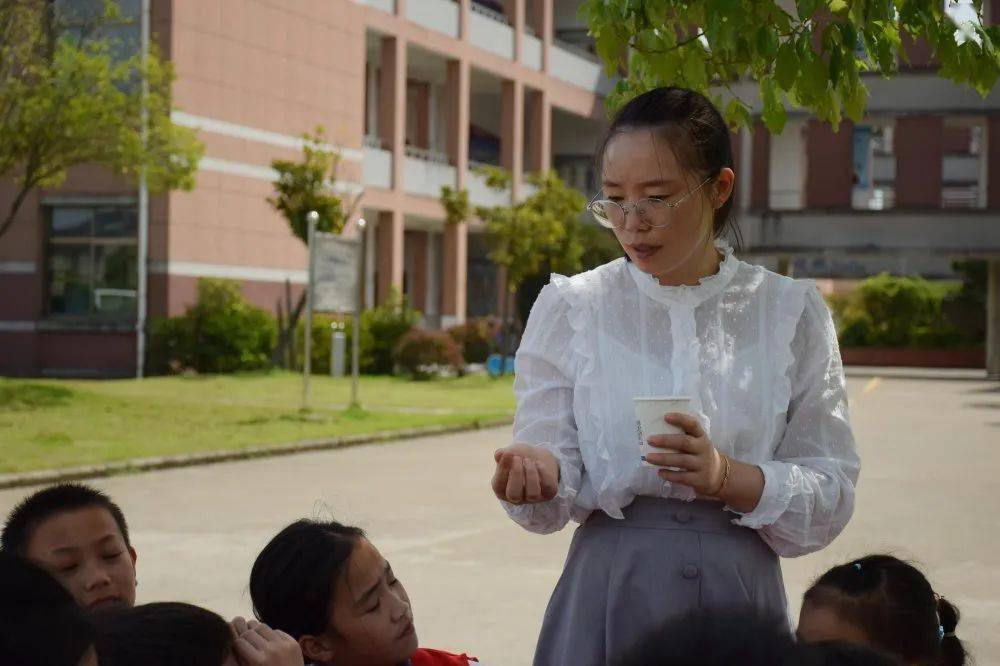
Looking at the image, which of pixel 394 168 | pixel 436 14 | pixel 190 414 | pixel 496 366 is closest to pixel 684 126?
pixel 190 414

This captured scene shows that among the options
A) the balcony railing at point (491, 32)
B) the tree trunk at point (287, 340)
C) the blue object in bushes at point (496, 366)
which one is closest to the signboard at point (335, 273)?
the tree trunk at point (287, 340)

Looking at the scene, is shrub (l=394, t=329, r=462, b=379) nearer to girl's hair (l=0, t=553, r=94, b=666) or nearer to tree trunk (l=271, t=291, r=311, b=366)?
tree trunk (l=271, t=291, r=311, b=366)

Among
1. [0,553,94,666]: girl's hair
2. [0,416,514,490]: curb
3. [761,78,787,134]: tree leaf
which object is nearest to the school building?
[0,416,514,490]: curb

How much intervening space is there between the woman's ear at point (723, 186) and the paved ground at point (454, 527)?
1854 millimetres

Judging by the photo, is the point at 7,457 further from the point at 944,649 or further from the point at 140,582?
the point at 944,649

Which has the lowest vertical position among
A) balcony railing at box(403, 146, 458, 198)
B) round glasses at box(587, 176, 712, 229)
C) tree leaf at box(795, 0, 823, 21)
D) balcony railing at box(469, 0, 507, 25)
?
round glasses at box(587, 176, 712, 229)

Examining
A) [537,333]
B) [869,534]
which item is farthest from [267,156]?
[537,333]

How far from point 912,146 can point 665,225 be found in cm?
4033

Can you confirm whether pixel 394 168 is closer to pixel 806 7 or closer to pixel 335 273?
pixel 335 273

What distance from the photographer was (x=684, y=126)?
320cm

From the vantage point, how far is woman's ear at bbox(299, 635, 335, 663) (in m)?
3.30

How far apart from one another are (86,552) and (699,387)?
Answer: 164 cm

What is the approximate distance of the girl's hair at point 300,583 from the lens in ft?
10.8

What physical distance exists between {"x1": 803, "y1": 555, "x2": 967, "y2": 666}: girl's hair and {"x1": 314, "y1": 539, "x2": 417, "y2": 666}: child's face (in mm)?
827
